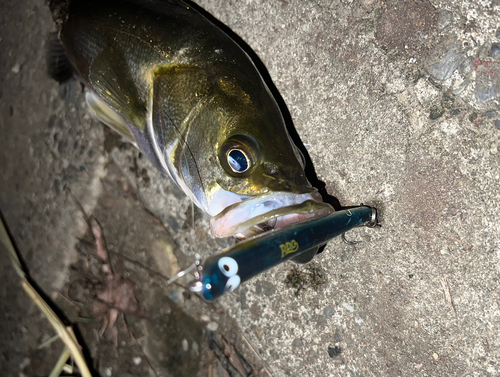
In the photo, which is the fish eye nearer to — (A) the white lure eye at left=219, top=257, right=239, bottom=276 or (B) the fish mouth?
(B) the fish mouth

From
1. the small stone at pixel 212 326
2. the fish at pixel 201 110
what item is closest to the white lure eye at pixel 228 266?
the fish at pixel 201 110

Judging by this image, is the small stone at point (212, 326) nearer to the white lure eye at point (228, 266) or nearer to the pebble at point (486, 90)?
the white lure eye at point (228, 266)

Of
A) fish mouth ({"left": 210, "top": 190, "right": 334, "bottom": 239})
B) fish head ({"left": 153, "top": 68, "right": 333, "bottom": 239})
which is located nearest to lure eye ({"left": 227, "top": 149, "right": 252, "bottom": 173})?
fish head ({"left": 153, "top": 68, "right": 333, "bottom": 239})

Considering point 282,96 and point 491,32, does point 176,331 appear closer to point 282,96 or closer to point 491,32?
point 282,96

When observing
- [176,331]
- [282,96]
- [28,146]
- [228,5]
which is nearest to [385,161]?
[282,96]

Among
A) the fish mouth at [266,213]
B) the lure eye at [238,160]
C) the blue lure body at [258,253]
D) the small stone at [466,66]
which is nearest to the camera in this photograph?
the blue lure body at [258,253]

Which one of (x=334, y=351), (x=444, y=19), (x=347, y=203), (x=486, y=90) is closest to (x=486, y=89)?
(x=486, y=90)
